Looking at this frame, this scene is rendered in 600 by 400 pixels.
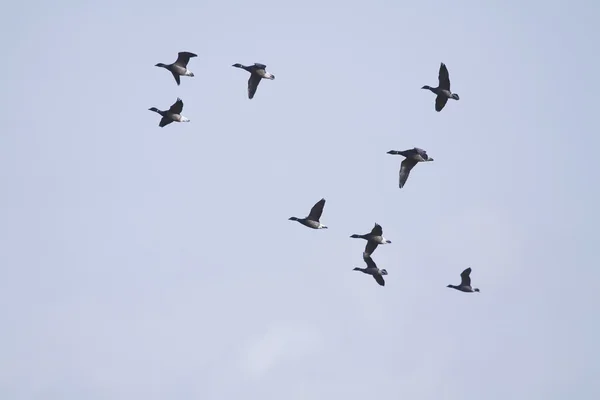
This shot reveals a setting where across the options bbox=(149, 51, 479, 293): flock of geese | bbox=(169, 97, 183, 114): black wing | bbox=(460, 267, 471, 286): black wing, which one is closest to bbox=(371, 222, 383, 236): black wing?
bbox=(149, 51, 479, 293): flock of geese

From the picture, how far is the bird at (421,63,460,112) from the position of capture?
73.8 m

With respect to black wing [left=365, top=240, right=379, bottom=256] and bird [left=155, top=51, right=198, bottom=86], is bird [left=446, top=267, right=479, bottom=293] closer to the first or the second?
black wing [left=365, top=240, right=379, bottom=256]

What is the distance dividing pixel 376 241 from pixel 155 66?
16.9 m

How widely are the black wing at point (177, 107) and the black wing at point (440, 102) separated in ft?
49.5

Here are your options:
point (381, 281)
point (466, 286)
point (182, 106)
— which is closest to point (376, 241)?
point (381, 281)

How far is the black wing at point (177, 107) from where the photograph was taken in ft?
250

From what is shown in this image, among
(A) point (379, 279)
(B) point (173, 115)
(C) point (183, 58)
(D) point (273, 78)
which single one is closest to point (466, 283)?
(A) point (379, 279)

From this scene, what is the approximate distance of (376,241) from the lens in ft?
254

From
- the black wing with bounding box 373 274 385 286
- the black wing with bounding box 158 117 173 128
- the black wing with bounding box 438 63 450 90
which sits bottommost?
the black wing with bounding box 373 274 385 286

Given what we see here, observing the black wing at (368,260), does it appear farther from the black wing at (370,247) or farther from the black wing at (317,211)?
the black wing at (317,211)

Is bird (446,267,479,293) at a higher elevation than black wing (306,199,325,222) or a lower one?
lower

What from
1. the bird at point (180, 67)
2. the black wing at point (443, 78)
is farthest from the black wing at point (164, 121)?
the black wing at point (443, 78)

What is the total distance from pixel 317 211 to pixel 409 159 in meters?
6.27

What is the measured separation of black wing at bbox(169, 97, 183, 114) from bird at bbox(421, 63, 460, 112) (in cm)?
1475
